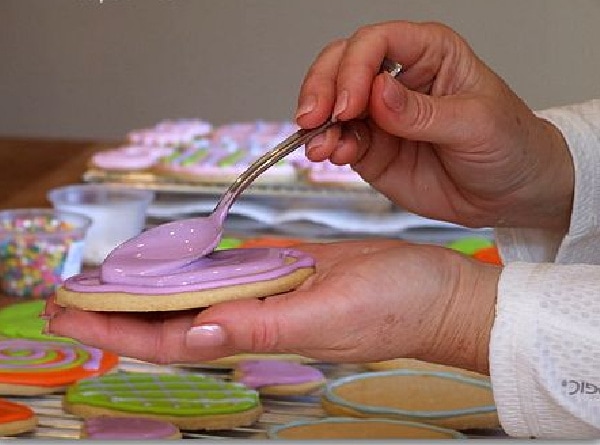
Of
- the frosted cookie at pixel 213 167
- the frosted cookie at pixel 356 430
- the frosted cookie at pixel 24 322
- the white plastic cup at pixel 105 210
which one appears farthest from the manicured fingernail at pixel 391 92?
the frosted cookie at pixel 213 167

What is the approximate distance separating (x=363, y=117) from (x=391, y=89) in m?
0.10

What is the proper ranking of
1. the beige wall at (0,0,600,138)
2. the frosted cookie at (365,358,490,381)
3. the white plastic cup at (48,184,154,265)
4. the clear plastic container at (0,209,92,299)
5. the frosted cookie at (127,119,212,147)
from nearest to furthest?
the frosted cookie at (365,358,490,381) → the clear plastic container at (0,209,92,299) → the white plastic cup at (48,184,154,265) → the beige wall at (0,0,600,138) → the frosted cookie at (127,119,212,147)

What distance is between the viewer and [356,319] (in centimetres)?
69

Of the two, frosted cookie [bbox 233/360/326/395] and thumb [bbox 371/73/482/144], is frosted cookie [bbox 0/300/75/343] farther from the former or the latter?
thumb [bbox 371/73/482/144]

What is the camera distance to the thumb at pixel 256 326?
657mm

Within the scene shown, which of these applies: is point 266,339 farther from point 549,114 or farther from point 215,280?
point 549,114

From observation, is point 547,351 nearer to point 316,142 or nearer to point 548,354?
point 548,354

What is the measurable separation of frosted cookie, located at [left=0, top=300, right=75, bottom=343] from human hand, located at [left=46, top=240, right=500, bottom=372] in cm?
27

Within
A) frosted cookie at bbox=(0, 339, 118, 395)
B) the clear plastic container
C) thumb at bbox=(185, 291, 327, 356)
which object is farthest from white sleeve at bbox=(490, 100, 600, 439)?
the clear plastic container

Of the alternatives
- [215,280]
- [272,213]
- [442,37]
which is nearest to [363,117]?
[442,37]

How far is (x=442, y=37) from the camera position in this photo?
846 millimetres

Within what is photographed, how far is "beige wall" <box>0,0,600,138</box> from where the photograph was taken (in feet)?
4.72

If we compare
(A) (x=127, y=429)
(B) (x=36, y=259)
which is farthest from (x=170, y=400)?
(B) (x=36, y=259)

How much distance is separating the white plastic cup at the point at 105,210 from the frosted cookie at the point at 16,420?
35cm
